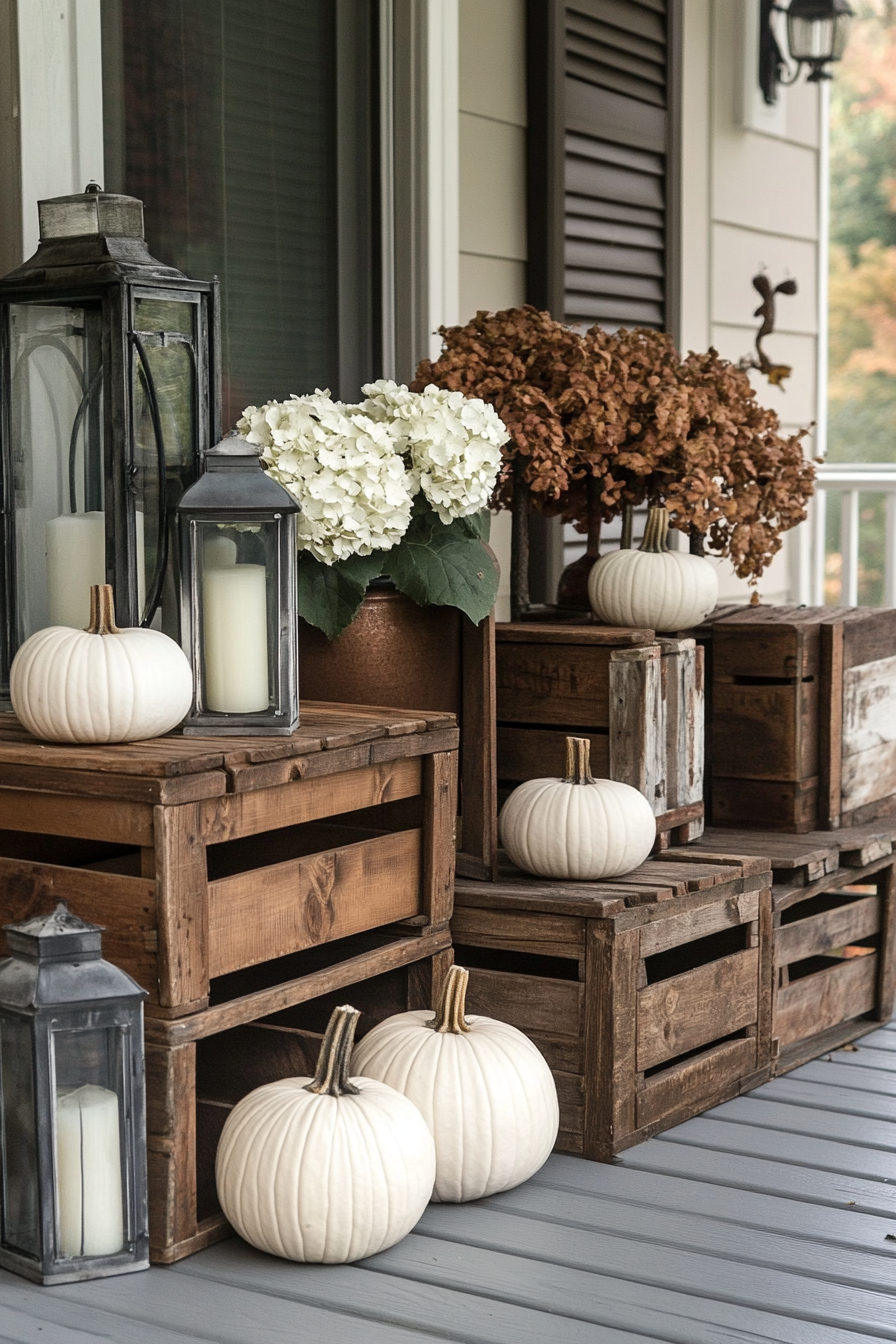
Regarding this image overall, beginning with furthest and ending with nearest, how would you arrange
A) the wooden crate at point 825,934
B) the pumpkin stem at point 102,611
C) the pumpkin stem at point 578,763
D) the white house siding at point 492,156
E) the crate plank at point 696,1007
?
the white house siding at point 492,156, the wooden crate at point 825,934, the pumpkin stem at point 578,763, the crate plank at point 696,1007, the pumpkin stem at point 102,611

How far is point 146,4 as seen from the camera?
8.12 ft

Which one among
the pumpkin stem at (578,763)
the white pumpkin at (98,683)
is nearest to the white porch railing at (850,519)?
the pumpkin stem at (578,763)

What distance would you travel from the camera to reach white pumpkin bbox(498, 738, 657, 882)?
7.18 ft

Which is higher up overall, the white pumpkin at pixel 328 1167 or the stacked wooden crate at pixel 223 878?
the stacked wooden crate at pixel 223 878

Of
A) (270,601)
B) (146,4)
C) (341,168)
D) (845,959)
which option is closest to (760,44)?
(341,168)

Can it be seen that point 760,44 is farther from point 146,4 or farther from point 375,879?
point 375,879

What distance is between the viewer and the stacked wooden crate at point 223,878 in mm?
1698

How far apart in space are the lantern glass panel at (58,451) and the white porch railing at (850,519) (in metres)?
2.45

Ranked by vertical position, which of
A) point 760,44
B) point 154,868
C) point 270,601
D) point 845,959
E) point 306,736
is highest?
point 760,44

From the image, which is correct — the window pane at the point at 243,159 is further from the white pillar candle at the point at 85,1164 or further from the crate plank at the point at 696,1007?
the white pillar candle at the point at 85,1164

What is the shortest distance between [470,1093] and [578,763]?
1.80 feet

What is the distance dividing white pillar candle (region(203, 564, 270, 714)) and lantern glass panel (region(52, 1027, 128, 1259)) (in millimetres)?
443

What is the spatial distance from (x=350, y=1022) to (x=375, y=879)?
324mm

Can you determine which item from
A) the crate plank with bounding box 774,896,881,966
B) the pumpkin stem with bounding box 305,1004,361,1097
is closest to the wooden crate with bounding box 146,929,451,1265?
the pumpkin stem with bounding box 305,1004,361,1097
